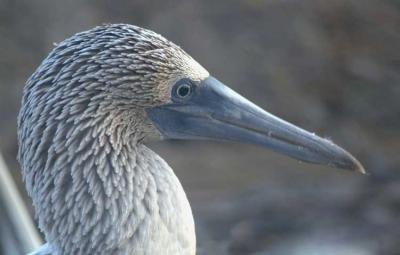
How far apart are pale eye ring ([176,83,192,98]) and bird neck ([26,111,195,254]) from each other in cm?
24

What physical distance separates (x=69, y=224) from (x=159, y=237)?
0.35 m

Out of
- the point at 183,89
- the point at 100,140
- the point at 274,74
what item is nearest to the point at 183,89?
the point at 183,89

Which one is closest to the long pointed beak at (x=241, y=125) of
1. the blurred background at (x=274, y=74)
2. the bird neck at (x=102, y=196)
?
→ the bird neck at (x=102, y=196)

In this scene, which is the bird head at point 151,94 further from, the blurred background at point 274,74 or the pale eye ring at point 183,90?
the blurred background at point 274,74

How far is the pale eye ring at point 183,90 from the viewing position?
441 centimetres

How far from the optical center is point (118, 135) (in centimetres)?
436

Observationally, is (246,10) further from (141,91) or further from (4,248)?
(141,91)

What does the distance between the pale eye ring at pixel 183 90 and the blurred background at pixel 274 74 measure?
146 inches

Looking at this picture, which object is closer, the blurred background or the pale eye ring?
the pale eye ring

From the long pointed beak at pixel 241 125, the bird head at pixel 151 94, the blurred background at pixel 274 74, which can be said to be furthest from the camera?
the blurred background at pixel 274 74

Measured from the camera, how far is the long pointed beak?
173 inches

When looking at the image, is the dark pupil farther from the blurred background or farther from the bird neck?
the blurred background

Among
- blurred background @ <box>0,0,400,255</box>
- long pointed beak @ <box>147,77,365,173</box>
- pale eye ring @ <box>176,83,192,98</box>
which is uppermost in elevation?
blurred background @ <box>0,0,400,255</box>

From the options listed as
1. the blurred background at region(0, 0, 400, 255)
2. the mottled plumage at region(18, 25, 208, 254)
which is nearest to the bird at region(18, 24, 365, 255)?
the mottled plumage at region(18, 25, 208, 254)
